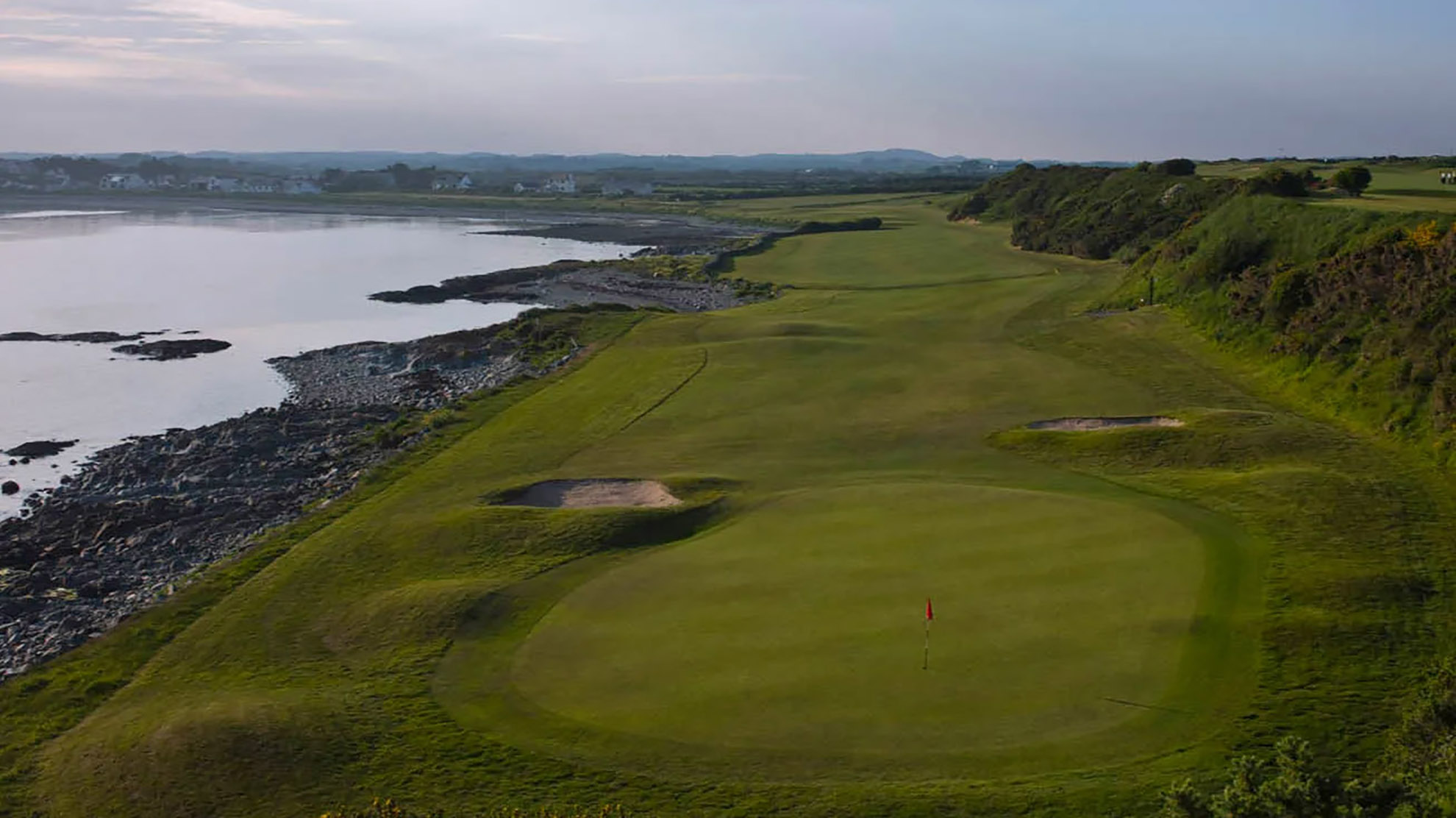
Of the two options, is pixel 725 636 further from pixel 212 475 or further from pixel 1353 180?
pixel 1353 180

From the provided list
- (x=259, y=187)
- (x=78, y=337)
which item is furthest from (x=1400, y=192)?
(x=259, y=187)

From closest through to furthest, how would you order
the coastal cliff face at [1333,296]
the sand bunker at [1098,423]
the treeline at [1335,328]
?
the treeline at [1335,328], the coastal cliff face at [1333,296], the sand bunker at [1098,423]

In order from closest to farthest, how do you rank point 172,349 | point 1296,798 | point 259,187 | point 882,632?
point 1296,798 → point 882,632 → point 172,349 → point 259,187

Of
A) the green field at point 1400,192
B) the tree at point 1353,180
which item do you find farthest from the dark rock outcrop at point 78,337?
the tree at point 1353,180

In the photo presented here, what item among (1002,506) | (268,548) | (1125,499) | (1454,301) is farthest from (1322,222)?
(268,548)

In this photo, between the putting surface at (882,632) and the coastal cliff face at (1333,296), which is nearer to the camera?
the putting surface at (882,632)

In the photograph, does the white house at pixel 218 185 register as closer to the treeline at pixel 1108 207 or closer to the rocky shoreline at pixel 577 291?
the rocky shoreline at pixel 577 291

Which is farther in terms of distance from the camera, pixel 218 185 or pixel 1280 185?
pixel 218 185

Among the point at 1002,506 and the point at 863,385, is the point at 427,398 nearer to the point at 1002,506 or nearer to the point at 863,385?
the point at 863,385
